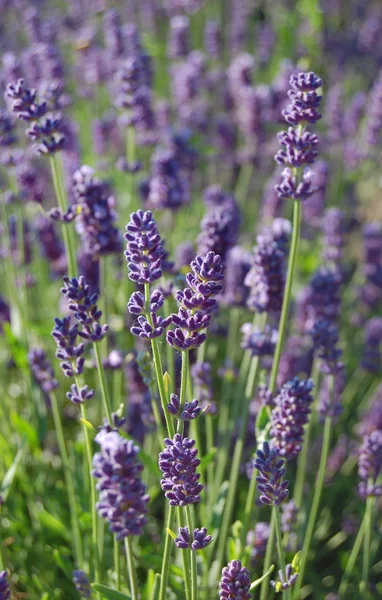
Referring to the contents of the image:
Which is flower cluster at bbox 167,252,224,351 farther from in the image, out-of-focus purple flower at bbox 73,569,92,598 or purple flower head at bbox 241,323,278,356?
out-of-focus purple flower at bbox 73,569,92,598

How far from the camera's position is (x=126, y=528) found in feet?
5.61

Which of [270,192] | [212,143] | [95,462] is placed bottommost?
[95,462]

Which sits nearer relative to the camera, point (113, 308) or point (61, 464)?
point (61, 464)

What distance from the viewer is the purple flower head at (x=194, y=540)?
1807 mm

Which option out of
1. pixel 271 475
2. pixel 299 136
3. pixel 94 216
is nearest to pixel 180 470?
pixel 271 475

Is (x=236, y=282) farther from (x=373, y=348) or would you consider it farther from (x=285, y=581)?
(x=285, y=581)

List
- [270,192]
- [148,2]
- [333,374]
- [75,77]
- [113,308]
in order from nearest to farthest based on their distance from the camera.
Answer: [333,374] < [113,308] < [270,192] < [75,77] < [148,2]

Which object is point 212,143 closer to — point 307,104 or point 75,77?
point 75,77

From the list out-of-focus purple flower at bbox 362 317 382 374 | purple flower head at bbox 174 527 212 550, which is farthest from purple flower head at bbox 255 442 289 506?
out-of-focus purple flower at bbox 362 317 382 374

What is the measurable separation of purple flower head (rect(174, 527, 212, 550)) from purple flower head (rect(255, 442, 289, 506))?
7.2 inches

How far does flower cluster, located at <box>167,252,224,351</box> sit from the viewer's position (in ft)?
5.62

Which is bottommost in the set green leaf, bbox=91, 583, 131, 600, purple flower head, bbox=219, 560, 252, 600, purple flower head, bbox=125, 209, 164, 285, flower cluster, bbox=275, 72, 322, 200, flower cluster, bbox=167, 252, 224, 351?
purple flower head, bbox=219, 560, 252, 600

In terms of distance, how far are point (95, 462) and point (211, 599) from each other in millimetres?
1380

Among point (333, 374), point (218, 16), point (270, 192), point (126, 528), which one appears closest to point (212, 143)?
point (270, 192)
